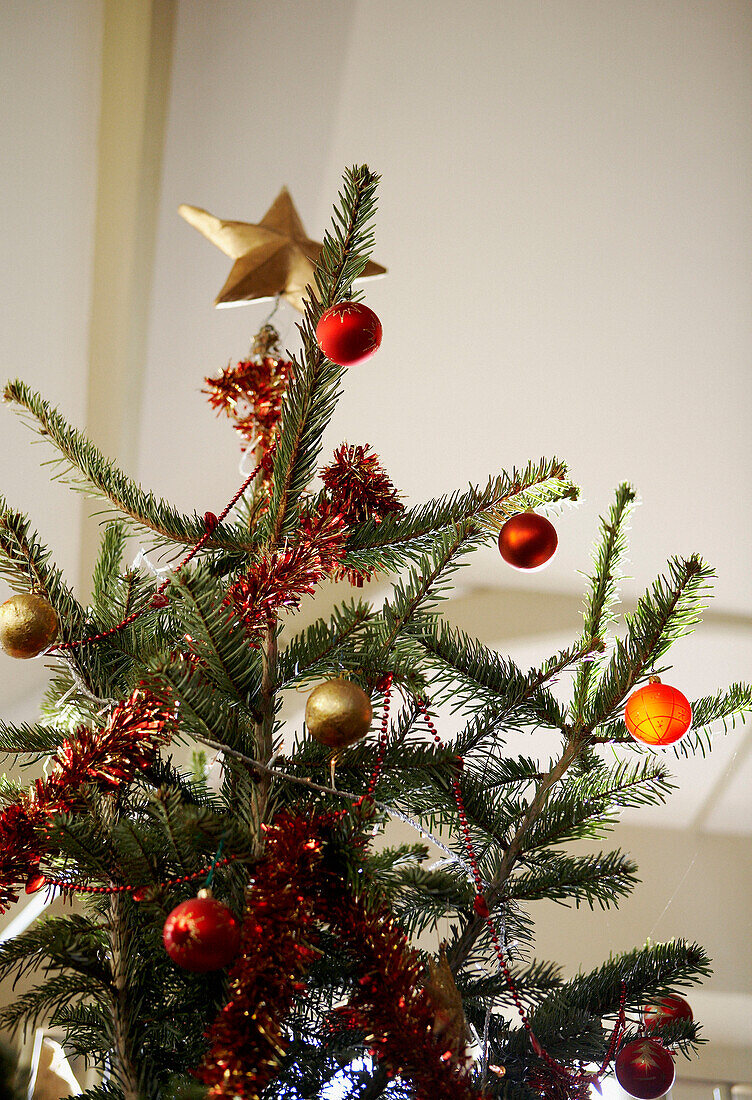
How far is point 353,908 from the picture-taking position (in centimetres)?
43

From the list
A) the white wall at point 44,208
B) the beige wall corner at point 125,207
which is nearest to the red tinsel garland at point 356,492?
the white wall at point 44,208

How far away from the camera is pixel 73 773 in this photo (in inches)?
18.0

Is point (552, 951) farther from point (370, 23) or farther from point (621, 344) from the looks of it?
point (370, 23)

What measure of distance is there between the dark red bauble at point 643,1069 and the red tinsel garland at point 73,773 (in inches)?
15.6

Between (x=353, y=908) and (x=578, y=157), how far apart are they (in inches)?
52.7

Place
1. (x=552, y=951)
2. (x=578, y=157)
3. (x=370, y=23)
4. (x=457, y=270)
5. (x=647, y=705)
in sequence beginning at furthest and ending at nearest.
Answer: (x=552, y=951)
(x=457, y=270)
(x=578, y=157)
(x=370, y=23)
(x=647, y=705)

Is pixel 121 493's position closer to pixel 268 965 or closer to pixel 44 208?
pixel 268 965

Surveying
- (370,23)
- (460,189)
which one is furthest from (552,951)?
(370,23)

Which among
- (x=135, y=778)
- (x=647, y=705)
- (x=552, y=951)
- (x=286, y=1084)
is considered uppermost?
(x=552, y=951)

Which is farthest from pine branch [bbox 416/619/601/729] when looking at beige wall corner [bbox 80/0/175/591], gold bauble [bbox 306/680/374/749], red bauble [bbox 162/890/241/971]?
beige wall corner [bbox 80/0/175/591]

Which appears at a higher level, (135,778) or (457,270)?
(457,270)

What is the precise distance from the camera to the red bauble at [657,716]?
0.49 metres

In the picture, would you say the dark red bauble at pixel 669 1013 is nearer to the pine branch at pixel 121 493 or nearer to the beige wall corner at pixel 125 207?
the pine branch at pixel 121 493

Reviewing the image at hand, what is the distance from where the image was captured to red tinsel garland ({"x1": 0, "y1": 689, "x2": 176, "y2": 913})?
454 millimetres
